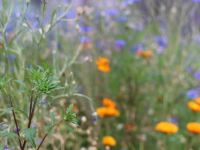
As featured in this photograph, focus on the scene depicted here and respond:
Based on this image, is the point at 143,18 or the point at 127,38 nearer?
the point at 127,38

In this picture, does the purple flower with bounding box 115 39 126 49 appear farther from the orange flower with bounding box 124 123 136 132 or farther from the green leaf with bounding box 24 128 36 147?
the green leaf with bounding box 24 128 36 147

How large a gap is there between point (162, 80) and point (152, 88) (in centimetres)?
9

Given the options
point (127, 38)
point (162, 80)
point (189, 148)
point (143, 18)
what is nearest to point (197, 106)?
point (189, 148)

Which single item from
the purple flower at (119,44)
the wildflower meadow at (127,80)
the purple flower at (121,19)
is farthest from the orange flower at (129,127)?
the purple flower at (121,19)

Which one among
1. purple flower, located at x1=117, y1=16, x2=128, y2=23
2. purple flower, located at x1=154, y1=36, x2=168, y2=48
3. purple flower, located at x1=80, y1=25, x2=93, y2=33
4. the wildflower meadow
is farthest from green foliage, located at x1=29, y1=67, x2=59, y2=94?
purple flower, located at x1=154, y1=36, x2=168, y2=48

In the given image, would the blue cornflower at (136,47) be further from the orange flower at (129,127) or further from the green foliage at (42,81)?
the green foliage at (42,81)

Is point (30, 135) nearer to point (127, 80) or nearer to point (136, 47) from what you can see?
point (127, 80)

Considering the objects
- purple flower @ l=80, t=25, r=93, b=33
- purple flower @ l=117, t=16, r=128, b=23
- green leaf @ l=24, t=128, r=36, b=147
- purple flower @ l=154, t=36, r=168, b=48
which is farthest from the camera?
purple flower @ l=154, t=36, r=168, b=48

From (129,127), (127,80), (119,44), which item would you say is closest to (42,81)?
(129,127)

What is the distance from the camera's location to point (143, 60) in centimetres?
370

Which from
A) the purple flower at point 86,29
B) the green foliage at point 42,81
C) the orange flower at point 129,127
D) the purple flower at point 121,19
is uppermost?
the purple flower at point 121,19

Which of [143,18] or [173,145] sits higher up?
[143,18]

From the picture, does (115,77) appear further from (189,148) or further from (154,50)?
(189,148)

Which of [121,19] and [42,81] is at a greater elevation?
[121,19]
